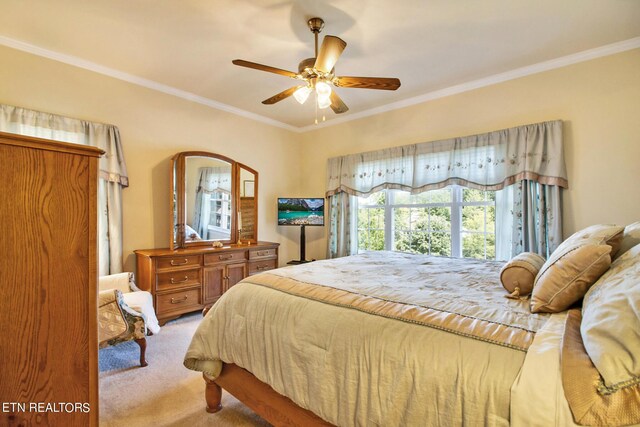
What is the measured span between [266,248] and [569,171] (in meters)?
3.53

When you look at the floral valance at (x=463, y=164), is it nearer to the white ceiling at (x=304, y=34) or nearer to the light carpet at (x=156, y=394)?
the white ceiling at (x=304, y=34)

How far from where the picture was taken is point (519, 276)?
147cm

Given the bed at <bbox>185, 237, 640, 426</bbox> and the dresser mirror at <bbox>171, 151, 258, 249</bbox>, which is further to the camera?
the dresser mirror at <bbox>171, 151, 258, 249</bbox>

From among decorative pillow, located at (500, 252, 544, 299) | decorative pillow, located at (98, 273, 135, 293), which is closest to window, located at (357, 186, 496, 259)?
decorative pillow, located at (500, 252, 544, 299)

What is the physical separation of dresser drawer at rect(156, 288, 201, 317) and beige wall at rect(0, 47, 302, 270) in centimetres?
61

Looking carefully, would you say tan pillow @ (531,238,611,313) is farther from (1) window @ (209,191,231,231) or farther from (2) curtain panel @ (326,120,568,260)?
(1) window @ (209,191,231,231)

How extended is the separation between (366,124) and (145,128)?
9.44 feet

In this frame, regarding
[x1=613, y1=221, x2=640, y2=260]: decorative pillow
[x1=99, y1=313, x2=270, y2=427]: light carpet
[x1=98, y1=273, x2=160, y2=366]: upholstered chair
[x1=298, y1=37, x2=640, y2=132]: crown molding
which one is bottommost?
[x1=99, y1=313, x2=270, y2=427]: light carpet

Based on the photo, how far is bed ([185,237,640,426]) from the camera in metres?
0.89

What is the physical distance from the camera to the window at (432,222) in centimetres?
350

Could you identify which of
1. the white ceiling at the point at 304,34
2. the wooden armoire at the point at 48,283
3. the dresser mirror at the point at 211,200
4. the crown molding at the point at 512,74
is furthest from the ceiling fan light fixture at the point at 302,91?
the crown molding at the point at 512,74

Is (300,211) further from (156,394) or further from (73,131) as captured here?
(156,394)

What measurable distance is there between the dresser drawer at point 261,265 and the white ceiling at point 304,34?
2.27 m

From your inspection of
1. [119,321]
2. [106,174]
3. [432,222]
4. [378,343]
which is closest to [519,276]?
[378,343]
